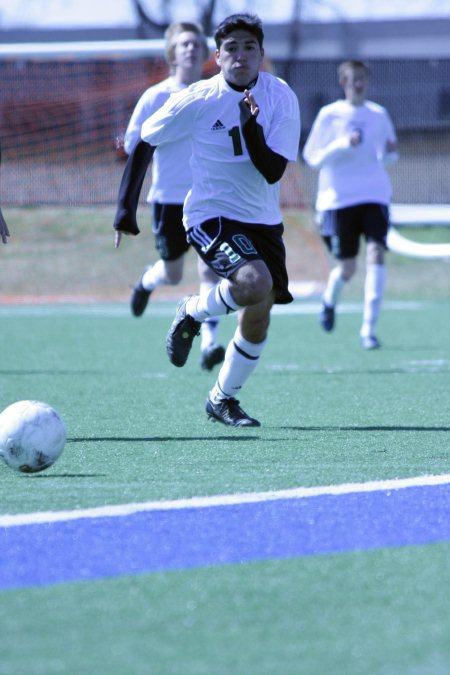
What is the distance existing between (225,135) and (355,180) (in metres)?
4.65

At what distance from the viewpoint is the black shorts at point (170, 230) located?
8742 mm

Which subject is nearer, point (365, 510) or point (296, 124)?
point (365, 510)

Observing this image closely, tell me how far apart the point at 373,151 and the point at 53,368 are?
133 inches

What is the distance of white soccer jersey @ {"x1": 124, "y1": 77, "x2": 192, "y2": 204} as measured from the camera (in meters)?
8.40

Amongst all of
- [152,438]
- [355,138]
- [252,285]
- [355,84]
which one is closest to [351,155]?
[355,138]

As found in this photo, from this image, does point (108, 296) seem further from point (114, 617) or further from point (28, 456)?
point (114, 617)

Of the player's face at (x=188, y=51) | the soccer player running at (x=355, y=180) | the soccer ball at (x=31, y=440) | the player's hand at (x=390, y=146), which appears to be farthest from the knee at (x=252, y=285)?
the player's hand at (x=390, y=146)

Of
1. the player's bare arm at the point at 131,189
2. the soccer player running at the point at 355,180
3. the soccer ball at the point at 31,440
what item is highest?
the player's bare arm at the point at 131,189

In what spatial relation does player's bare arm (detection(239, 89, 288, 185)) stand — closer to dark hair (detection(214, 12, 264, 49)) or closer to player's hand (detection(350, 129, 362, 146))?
dark hair (detection(214, 12, 264, 49))

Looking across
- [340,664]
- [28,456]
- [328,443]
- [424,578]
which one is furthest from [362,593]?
[328,443]

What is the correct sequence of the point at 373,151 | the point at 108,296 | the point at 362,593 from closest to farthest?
1. the point at 362,593
2. the point at 373,151
3. the point at 108,296

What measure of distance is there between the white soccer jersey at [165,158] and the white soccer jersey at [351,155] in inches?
87.7

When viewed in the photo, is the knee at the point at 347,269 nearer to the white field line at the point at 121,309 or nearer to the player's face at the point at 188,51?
the player's face at the point at 188,51

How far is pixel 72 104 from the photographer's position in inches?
714
